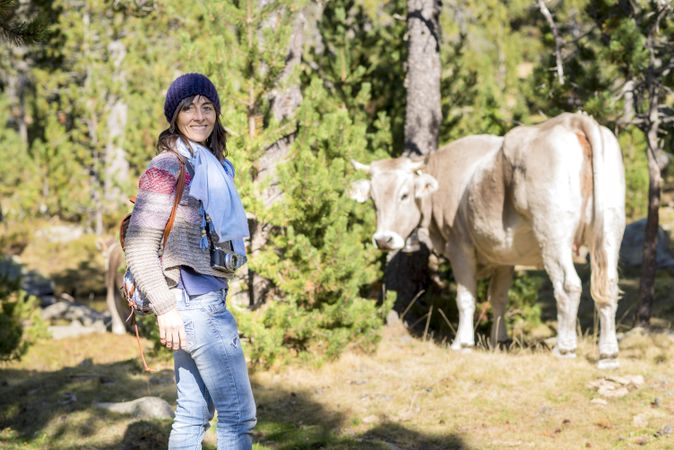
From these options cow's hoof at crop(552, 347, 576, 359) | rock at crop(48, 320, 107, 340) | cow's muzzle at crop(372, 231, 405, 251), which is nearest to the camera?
cow's hoof at crop(552, 347, 576, 359)

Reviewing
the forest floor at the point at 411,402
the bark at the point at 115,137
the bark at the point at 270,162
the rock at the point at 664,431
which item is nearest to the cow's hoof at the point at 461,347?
the forest floor at the point at 411,402

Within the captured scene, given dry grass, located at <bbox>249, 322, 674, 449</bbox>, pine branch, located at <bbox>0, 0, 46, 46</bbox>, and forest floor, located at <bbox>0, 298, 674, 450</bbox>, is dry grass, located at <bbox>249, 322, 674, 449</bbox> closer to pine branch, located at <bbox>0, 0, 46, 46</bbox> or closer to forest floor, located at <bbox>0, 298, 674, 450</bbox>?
forest floor, located at <bbox>0, 298, 674, 450</bbox>

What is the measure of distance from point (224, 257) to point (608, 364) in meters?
4.59

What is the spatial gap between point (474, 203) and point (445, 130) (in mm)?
3467

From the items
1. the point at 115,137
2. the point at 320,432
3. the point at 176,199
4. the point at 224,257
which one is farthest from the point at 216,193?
the point at 115,137

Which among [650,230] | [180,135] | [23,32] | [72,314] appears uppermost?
[23,32]

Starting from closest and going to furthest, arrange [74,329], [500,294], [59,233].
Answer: [500,294] → [74,329] → [59,233]

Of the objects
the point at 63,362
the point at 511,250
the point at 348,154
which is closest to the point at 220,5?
the point at 348,154

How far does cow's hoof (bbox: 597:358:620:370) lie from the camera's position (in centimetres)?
703

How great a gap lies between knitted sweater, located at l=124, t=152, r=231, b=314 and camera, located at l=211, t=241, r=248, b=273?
3cm

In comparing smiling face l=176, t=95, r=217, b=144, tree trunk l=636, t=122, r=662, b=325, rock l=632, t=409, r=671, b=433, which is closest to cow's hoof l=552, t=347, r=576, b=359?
rock l=632, t=409, r=671, b=433

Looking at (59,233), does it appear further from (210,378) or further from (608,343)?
(210,378)

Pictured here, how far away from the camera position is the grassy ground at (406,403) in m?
5.89

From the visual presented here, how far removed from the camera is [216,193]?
12.4 ft
